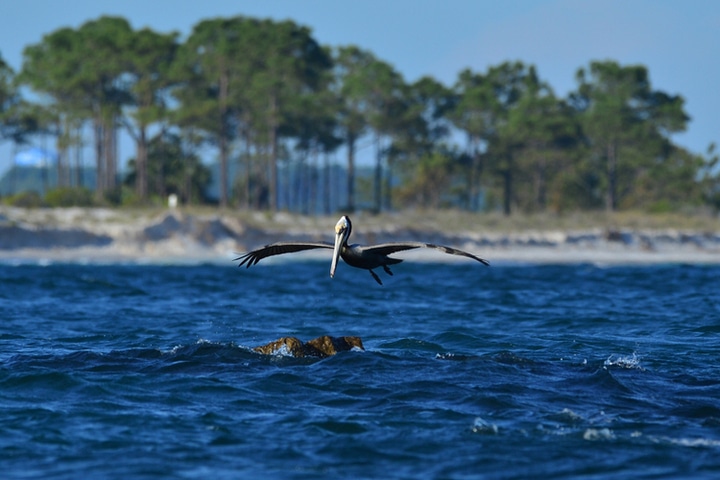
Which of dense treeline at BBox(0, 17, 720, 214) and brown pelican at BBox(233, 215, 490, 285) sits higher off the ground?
dense treeline at BBox(0, 17, 720, 214)

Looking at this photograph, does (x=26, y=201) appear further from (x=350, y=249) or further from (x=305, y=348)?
(x=350, y=249)

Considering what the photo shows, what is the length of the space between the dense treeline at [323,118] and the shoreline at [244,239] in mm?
11078

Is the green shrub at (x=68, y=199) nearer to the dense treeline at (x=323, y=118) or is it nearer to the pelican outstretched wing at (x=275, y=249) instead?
the dense treeline at (x=323, y=118)

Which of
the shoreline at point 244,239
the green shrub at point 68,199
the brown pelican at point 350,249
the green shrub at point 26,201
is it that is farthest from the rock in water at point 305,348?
the green shrub at point 68,199

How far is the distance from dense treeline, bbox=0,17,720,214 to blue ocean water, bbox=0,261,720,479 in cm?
4412

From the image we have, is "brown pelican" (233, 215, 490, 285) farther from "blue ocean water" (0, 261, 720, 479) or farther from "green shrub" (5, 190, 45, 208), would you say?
"green shrub" (5, 190, 45, 208)

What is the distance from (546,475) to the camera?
1000 cm

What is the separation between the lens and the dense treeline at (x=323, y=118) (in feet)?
239

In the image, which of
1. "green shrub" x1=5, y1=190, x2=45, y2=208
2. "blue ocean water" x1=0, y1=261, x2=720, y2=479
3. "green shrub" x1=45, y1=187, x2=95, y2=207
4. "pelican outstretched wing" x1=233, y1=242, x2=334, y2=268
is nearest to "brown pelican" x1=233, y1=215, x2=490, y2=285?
"pelican outstretched wing" x1=233, y1=242, x2=334, y2=268

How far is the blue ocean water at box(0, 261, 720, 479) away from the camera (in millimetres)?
10523

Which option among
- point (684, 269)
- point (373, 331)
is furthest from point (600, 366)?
point (684, 269)

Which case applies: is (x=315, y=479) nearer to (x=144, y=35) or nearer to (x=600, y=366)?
(x=600, y=366)

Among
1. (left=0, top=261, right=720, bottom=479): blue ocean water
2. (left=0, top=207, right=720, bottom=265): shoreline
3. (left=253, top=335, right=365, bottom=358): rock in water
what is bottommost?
(left=0, top=261, right=720, bottom=479): blue ocean water

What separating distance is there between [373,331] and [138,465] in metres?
10.9
